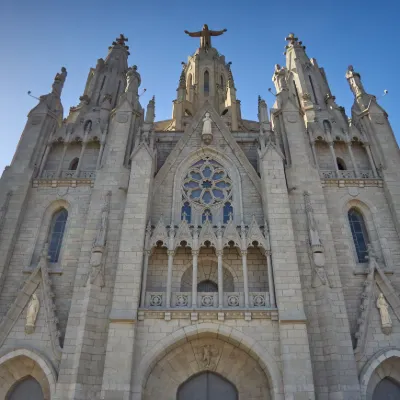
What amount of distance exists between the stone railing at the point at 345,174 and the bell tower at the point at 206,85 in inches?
352

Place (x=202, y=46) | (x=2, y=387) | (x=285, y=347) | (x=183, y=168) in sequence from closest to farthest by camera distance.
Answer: (x=285, y=347)
(x=2, y=387)
(x=183, y=168)
(x=202, y=46)

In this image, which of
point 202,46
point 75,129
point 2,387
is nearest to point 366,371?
point 2,387

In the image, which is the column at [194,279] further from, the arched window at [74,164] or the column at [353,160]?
the column at [353,160]

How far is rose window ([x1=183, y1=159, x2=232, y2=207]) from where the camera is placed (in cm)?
1817

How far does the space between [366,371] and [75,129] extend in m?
18.3

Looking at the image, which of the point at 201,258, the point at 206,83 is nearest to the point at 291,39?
the point at 206,83

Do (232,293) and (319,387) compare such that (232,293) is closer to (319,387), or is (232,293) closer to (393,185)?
(319,387)

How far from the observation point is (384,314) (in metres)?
14.4

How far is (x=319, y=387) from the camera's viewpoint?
12906 mm

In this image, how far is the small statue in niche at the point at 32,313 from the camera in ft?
A: 46.7

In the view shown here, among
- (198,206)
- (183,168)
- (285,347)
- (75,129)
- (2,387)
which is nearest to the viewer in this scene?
(285,347)

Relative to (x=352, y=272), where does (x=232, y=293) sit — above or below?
below

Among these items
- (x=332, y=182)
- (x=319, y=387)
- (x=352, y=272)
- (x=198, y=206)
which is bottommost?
(x=319, y=387)

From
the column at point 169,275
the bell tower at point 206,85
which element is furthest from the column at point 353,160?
the column at point 169,275
